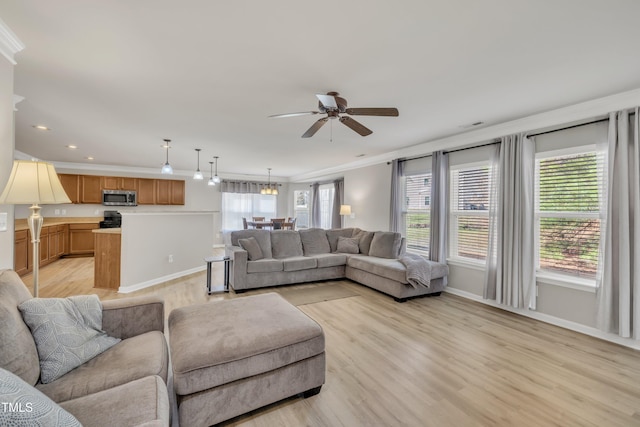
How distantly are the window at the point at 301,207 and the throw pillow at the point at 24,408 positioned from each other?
875 centimetres

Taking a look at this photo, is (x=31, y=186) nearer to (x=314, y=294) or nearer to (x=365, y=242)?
(x=314, y=294)

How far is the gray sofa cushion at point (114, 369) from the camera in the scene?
50.3 inches

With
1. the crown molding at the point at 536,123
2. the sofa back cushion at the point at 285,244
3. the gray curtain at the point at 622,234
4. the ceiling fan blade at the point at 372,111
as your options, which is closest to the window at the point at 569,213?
the gray curtain at the point at 622,234

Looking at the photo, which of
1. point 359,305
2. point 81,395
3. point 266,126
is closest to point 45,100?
point 266,126

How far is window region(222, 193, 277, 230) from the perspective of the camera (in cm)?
904

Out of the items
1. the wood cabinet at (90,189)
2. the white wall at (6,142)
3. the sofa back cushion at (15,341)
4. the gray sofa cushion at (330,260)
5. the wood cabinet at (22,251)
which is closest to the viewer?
the sofa back cushion at (15,341)

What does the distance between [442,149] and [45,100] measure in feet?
17.8

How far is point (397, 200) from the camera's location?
5469 mm

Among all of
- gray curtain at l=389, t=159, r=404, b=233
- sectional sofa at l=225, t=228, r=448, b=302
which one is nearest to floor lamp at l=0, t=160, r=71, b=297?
sectional sofa at l=225, t=228, r=448, b=302

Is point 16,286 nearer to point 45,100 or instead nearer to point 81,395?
point 81,395

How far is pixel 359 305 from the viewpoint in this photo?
12.6 feet

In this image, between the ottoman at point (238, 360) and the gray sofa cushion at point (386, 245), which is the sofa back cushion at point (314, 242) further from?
the ottoman at point (238, 360)

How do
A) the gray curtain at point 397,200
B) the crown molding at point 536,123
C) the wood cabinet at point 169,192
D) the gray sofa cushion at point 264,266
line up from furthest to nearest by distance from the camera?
the wood cabinet at point 169,192
the gray curtain at point 397,200
the gray sofa cushion at point 264,266
the crown molding at point 536,123

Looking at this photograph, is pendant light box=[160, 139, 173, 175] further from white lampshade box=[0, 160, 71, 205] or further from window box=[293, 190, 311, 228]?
window box=[293, 190, 311, 228]
